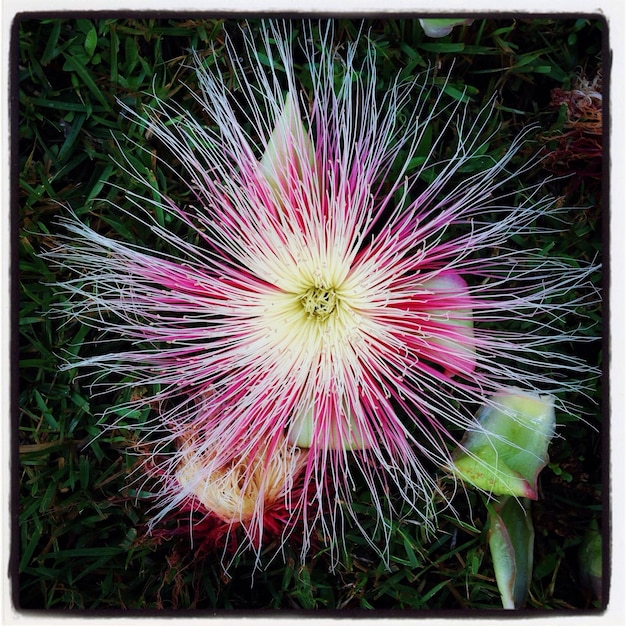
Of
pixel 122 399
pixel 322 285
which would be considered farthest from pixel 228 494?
pixel 322 285

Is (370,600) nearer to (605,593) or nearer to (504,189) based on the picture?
(605,593)

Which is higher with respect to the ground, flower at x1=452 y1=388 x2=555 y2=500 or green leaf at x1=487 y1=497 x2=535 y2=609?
flower at x1=452 y1=388 x2=555 y2=500

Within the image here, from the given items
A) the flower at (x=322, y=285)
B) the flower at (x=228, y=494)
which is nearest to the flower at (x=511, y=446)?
the flower at (x=322, y=285)

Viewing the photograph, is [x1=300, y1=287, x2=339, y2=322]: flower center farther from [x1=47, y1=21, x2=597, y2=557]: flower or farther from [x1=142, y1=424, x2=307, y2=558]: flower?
[x1=142, y1=424, x2=307, y2=558]: flower

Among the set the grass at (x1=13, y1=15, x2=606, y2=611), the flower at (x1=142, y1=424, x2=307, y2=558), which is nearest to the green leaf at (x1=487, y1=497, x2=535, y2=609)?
the grass at (x1=13, y1=15, x2=606, y2=611)

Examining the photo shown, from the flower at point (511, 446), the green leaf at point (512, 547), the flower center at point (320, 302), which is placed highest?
the flower center at point (320, 302)

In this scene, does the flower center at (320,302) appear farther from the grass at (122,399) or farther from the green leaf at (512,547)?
the green leaf at (512,547)

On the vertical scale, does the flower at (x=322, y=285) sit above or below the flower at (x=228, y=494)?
above
